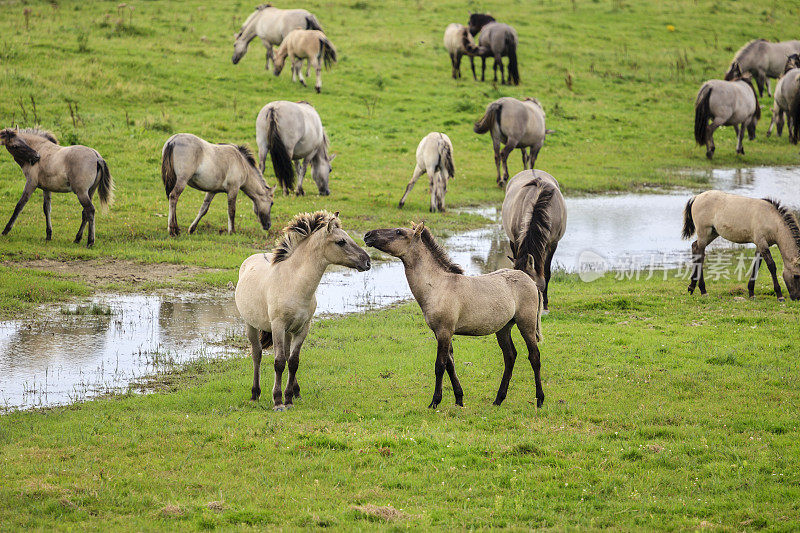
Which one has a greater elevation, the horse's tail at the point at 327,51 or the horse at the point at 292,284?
the horse's tail at the point at 327,51

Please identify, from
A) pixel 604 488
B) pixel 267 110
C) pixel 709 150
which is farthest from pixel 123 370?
pixel 709 150

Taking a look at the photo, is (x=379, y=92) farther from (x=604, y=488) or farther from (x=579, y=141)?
(x=604, y=488)

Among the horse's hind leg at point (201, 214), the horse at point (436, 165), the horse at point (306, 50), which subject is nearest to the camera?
the horse's hind leg at point (201, 214)

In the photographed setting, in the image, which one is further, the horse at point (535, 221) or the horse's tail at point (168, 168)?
the horse's tail at point (168, 168)

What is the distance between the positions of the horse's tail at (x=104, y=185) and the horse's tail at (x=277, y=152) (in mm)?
4539

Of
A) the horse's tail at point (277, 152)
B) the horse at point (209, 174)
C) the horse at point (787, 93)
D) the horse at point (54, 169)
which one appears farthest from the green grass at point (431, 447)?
the horse at point (787, 93)

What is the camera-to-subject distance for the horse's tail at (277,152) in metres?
19.2

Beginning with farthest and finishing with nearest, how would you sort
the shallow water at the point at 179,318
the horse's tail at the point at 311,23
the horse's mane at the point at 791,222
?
1. the horse's tail at the point at 311,23
2. the horse's mane at the point at 791,222
3. the shallow water at the point at 179,318

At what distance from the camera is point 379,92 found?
29578 millimetres

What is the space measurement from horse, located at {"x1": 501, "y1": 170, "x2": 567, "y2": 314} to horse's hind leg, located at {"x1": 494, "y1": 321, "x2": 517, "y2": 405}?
224cm

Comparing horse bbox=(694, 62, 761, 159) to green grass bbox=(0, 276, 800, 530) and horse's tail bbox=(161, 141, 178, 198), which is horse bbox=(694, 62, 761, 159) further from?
horse's tail bbox=(161, 141, 178, 198)

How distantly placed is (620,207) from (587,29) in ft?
78.3

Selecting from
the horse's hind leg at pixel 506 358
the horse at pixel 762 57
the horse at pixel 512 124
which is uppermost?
the horse at pixel 762 57

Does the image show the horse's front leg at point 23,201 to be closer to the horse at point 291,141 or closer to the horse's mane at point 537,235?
the horse at point 291,141
